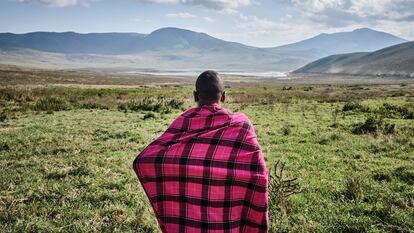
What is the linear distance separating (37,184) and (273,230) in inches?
226

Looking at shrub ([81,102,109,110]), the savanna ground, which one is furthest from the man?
shrub ([81,102,109,110])

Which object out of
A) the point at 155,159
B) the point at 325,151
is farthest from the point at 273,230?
the point at 325,151

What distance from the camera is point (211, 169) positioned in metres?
4.03

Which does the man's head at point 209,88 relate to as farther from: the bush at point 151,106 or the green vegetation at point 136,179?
the bush at point 151,106

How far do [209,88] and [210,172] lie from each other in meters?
0.90

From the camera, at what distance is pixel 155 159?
4160 millimetres

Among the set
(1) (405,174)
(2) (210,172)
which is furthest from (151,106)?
(2) (210,172)

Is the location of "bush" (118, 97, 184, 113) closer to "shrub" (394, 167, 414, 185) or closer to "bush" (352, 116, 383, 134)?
"bush" (352, 116, 383, 134)

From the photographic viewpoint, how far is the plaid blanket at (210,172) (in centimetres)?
406

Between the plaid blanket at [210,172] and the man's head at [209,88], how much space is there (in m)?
0.11

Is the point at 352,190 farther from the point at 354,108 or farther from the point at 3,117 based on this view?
the point at 354,108

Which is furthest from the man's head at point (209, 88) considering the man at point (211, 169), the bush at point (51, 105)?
the bush at point (51, 105)

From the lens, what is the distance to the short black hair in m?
4.09

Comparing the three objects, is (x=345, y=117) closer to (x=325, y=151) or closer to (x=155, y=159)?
(x=325, y=151)
